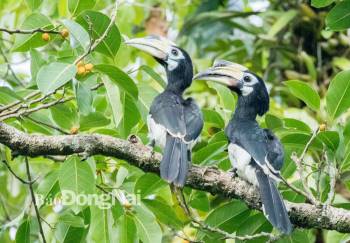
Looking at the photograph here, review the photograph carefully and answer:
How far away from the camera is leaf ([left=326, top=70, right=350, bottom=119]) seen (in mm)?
3182

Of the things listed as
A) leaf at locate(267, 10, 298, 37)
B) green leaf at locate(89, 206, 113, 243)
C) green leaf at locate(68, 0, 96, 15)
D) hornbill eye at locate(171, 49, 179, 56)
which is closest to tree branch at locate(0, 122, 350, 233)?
green leaf at locate(89, 206, 113, 243)

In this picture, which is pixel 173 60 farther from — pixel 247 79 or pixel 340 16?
pixel 340 16

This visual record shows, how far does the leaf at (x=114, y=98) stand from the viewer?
117 inches

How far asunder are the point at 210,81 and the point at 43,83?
1.13 meters

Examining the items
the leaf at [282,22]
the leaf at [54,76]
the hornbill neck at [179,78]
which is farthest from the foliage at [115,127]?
the leaf at [282,22]

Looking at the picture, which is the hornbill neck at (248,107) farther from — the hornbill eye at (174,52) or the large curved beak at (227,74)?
the hornbill eye at (174,52)

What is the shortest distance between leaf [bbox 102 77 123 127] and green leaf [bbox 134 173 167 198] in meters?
0.30

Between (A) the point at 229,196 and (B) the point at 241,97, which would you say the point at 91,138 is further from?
(B) the point at 241,97

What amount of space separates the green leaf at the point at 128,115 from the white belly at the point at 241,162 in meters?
0.46

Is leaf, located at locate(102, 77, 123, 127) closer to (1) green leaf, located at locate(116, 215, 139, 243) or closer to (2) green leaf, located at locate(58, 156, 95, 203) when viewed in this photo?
(2) green leaf, located at locate(58, 156, 95, 203)

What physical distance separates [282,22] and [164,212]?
295 centimetres

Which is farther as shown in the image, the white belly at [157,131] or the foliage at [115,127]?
the white belly at [157,131]

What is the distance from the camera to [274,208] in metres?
2.92

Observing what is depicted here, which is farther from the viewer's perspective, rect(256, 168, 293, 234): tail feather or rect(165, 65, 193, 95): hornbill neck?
rect(165, 65, 193, 95): hornbill neck
